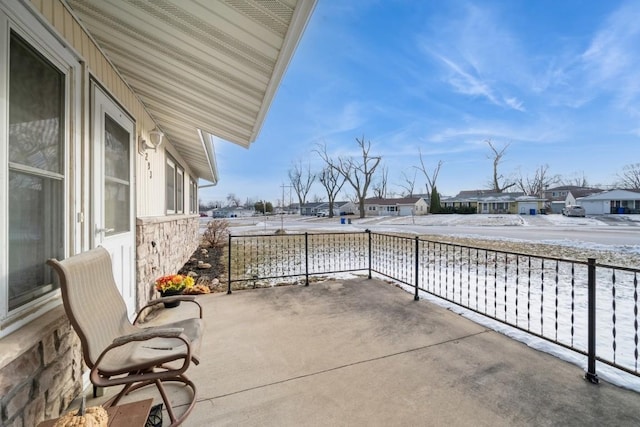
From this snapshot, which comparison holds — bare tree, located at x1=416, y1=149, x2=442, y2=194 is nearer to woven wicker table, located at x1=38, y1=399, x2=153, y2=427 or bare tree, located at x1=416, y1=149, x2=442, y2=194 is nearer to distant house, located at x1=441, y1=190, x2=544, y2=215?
distant house, located at x1=441, y1=190, x2=544, y2=215

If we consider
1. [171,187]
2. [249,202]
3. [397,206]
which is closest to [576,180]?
[397,206]

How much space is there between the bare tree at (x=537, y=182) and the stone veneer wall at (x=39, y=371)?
5808 centimetres

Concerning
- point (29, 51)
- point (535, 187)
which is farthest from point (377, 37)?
point (535, 187)

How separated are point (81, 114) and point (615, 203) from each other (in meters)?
46.5

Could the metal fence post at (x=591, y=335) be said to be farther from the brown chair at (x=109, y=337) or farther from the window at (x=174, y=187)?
the window at (x=174, y=187)

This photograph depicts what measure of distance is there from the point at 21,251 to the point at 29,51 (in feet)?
3.62

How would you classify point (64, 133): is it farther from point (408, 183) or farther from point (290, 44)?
point (408, 183)

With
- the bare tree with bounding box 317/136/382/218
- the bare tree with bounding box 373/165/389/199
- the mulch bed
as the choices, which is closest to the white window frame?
the mulch bed

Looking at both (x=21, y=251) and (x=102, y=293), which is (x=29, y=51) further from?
(x=102, y=293)

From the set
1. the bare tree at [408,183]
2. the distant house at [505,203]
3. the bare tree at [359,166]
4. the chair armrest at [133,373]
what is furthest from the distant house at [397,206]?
the chair armrest at [133,373]

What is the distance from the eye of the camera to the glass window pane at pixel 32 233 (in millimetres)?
1474

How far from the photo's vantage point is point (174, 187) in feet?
20.9

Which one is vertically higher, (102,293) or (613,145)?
(613,145)

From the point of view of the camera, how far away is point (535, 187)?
160 feet
